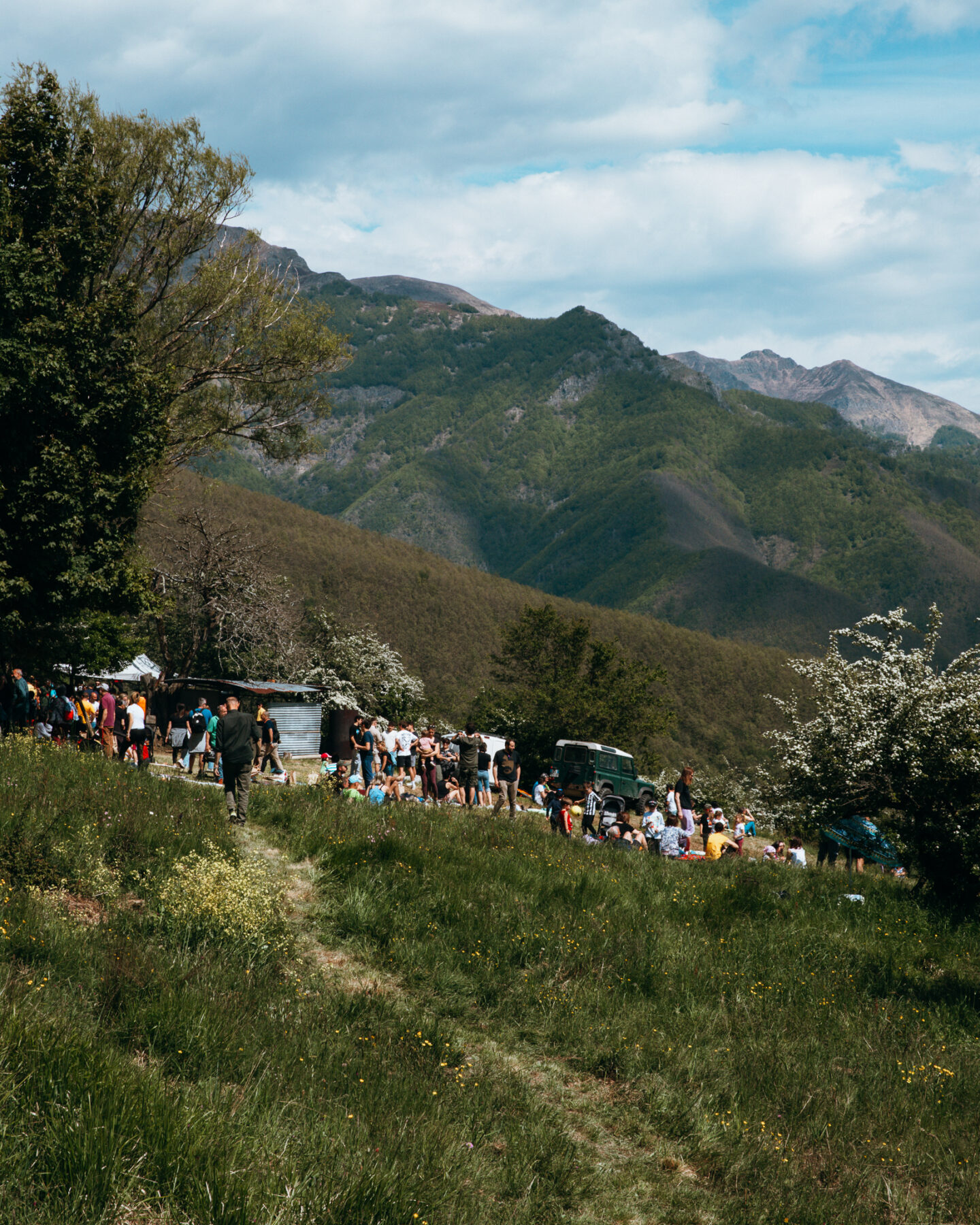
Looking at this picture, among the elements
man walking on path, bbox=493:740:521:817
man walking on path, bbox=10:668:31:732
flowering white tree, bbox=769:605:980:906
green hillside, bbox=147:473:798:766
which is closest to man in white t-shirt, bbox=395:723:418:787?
man walking on path, bbox=493:740:521:817

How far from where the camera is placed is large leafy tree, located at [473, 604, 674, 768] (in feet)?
156

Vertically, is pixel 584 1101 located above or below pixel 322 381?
below

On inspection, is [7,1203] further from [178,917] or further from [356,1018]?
[178,917]

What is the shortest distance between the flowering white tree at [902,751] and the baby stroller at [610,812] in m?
3.72

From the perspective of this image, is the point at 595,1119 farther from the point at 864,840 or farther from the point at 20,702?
the point at 864,840

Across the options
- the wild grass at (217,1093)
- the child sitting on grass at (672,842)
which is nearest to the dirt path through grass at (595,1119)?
the wild grass at (217,1093)

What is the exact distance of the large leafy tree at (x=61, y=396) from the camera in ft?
52.1

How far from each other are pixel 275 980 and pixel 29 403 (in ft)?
40.5

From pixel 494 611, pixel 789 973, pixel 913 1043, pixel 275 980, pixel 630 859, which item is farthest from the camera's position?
pixel 494 611

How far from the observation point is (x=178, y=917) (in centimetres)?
796

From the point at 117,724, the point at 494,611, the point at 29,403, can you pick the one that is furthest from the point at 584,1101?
the point at 494,611

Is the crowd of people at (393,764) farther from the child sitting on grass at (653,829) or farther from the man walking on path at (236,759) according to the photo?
the man walking on path at (236,759)

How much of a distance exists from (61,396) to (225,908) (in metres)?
11.2

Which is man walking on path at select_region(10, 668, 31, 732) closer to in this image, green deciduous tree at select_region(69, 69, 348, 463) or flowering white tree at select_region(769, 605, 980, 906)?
green deciduous tree at select_region(69, 69, 348, 463)
